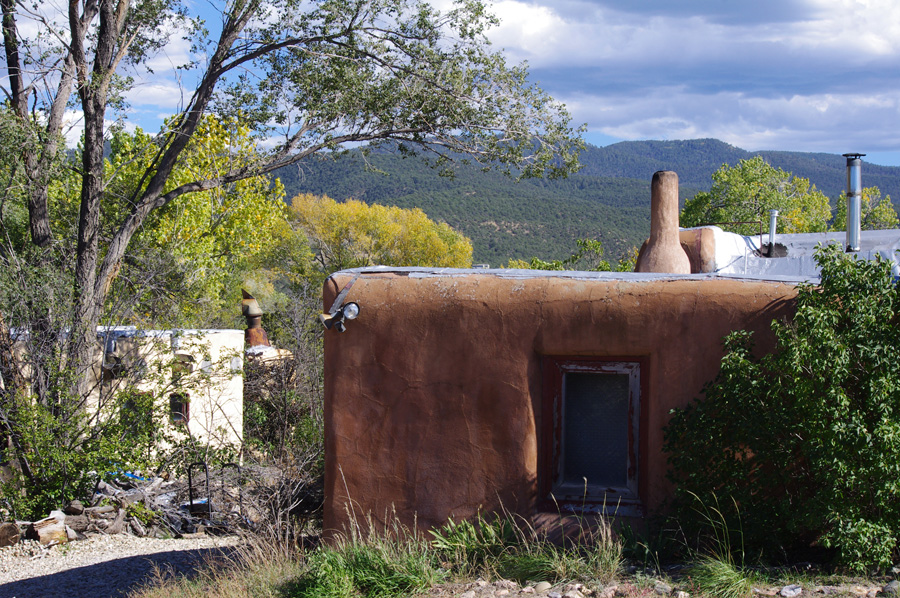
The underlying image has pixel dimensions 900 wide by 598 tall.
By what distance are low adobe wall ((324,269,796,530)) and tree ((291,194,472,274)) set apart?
112 ft

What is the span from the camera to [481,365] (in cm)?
611

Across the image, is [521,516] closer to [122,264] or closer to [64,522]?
[64,522]

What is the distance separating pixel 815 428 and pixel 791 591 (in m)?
1.06

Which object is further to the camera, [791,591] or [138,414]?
[138,414]

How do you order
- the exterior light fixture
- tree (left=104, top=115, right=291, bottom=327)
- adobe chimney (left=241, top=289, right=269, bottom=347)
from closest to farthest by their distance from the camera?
1. the exterior light fixture
2. tree (left=104, top=115, right=291, bottom=327)
3. adobe chimney (left=241, top=289, right=269, bottom=347)

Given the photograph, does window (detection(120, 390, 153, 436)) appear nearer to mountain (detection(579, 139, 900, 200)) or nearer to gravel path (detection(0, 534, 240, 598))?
gravel path (detection(0, 534, 240, 598))

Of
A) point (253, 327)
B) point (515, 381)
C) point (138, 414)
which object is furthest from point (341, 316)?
point (253, 327)

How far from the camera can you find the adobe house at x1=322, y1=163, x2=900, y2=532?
573 cm

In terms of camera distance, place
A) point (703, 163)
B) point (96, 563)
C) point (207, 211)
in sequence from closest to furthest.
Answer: point (96, 563) < point (207, 211) < point (703, 163)

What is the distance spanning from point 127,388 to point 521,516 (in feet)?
24.0

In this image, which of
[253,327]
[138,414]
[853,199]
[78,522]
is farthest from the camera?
[253,327]

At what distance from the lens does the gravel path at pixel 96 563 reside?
8.56 m

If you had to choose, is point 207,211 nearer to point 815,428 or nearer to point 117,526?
point 117,526

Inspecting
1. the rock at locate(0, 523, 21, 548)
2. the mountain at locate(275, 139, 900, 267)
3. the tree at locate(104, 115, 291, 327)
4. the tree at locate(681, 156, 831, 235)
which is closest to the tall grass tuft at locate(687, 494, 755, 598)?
the rock at locate(0, 523, 21, 548)
